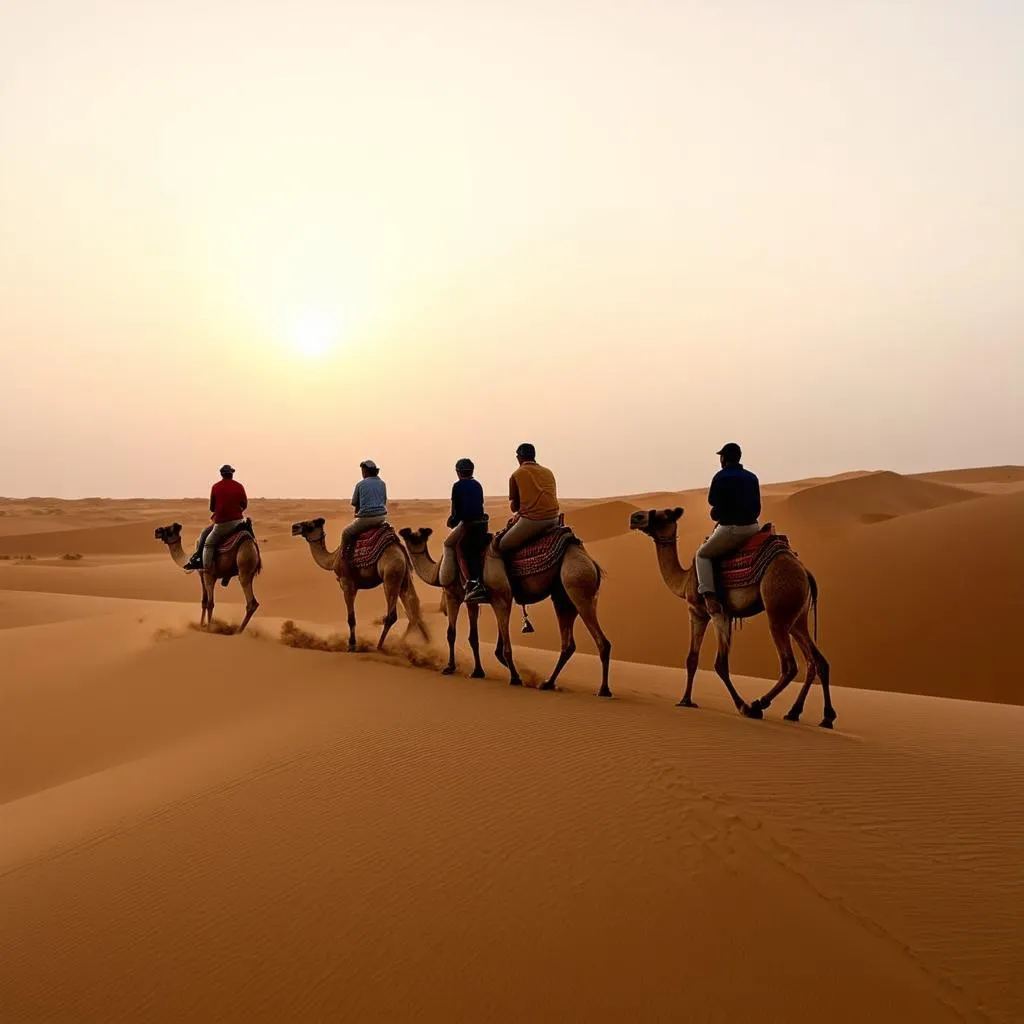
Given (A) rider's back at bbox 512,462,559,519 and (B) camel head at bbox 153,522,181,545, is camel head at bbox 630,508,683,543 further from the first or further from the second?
(B) camel head at bbox 153,522,181,545

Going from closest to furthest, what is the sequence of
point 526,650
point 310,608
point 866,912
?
point 866,912 → point 526,650 → point 310,608

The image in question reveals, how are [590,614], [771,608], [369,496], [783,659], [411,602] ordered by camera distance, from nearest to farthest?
[771,608] < [783,659] < [590,614] < [369,496] < [411,602]

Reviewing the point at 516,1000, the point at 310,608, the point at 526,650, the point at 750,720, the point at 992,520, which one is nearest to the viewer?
the point at 516,1000

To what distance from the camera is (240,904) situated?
14.4 ft

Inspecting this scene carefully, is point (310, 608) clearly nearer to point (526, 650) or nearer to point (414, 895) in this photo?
point (526, 650)

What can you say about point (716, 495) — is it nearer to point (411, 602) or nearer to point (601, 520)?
point (411, 602)

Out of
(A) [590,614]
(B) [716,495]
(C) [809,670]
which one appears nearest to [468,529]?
(A) [590,614]

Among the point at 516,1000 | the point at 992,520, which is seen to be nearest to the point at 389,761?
the point at 516,1000

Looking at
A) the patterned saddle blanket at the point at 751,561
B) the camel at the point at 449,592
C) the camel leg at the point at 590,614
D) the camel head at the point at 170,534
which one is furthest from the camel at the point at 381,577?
the patterned saddle blanket at the point at 751,561

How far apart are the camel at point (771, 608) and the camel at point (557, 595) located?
88 centimetres

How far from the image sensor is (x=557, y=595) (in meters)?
10.4

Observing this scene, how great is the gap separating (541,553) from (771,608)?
9.70 feet

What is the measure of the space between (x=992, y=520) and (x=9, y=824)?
840 inches

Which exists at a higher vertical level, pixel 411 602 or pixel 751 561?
pixel 751 561
